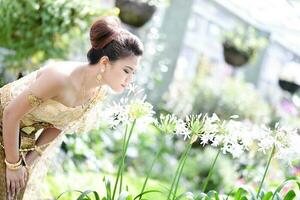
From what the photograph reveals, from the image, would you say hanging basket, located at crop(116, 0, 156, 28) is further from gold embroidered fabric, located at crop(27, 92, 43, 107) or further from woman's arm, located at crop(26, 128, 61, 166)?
gold embroidered fabric, located at crop(27, 92, 43, 107)

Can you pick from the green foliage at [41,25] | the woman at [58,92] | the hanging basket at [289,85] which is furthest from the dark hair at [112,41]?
the hanging basket at [289,85]

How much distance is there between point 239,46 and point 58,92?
6.29m

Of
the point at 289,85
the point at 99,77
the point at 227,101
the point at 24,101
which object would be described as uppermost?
the point at 99,77

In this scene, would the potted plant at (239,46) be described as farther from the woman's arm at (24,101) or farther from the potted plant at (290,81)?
the woman's arm at (24,101)

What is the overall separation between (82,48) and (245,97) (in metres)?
2.96

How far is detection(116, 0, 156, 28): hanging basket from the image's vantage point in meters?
6.17

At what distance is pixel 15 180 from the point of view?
8.00ft

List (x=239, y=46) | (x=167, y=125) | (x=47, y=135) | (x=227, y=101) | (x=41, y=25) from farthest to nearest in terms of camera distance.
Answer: (x=239, y=46) < (x=227, y=101) < (x=41, y=25) < (x=47, y=135) < (x=167, y=125)

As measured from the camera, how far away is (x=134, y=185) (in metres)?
5.29

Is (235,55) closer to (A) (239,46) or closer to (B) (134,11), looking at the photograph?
(A) (239,46)

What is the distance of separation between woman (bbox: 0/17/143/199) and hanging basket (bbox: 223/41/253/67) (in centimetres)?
606

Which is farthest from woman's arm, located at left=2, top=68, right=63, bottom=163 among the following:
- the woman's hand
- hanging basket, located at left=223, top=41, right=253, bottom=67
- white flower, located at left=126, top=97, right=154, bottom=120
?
hanging basket, located at left=223, top=41, right=253, bottom=67

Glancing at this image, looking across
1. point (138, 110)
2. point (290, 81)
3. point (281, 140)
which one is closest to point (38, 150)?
point (138, 110)

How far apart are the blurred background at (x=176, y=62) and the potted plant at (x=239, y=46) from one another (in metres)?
0.01
